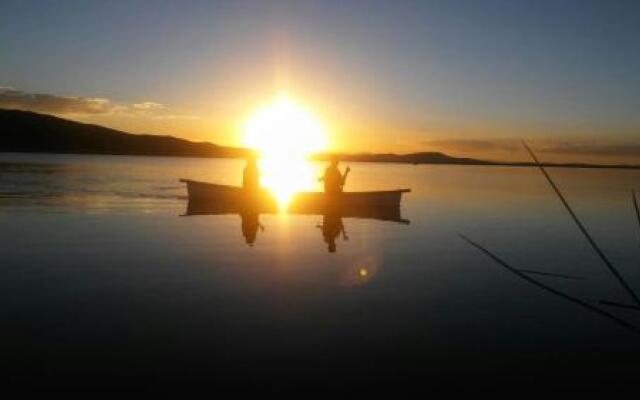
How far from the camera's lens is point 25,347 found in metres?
10.0

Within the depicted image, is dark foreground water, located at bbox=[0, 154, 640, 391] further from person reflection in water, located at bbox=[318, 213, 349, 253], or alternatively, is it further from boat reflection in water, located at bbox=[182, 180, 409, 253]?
boat reflection in water, located at bbox=[182, 180, 409, 253]

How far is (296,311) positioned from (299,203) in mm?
25322

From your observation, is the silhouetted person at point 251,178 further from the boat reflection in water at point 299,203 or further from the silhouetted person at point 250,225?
the silhouetted person at point 250,225

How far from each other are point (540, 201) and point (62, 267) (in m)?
43.4

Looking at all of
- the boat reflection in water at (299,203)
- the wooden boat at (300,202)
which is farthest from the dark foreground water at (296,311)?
the wooden boat at (300,202)

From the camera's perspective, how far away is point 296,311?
13391mm

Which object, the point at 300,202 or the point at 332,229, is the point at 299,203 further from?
the point at 332,229

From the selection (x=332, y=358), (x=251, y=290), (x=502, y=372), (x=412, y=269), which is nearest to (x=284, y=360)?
(x=332, y=358)

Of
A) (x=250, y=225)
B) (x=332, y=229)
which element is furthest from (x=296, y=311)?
(x=250, y=225)

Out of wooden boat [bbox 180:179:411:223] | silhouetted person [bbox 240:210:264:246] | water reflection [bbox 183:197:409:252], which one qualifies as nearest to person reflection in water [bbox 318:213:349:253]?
water reflection [bbox 183:197:409:252]

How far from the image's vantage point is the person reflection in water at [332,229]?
2475 cm

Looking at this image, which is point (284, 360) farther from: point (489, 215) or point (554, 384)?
point (489, 215)

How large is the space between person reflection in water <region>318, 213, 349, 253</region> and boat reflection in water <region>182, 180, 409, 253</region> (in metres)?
0.07

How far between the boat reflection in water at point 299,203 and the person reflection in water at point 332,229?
70 millimetres
